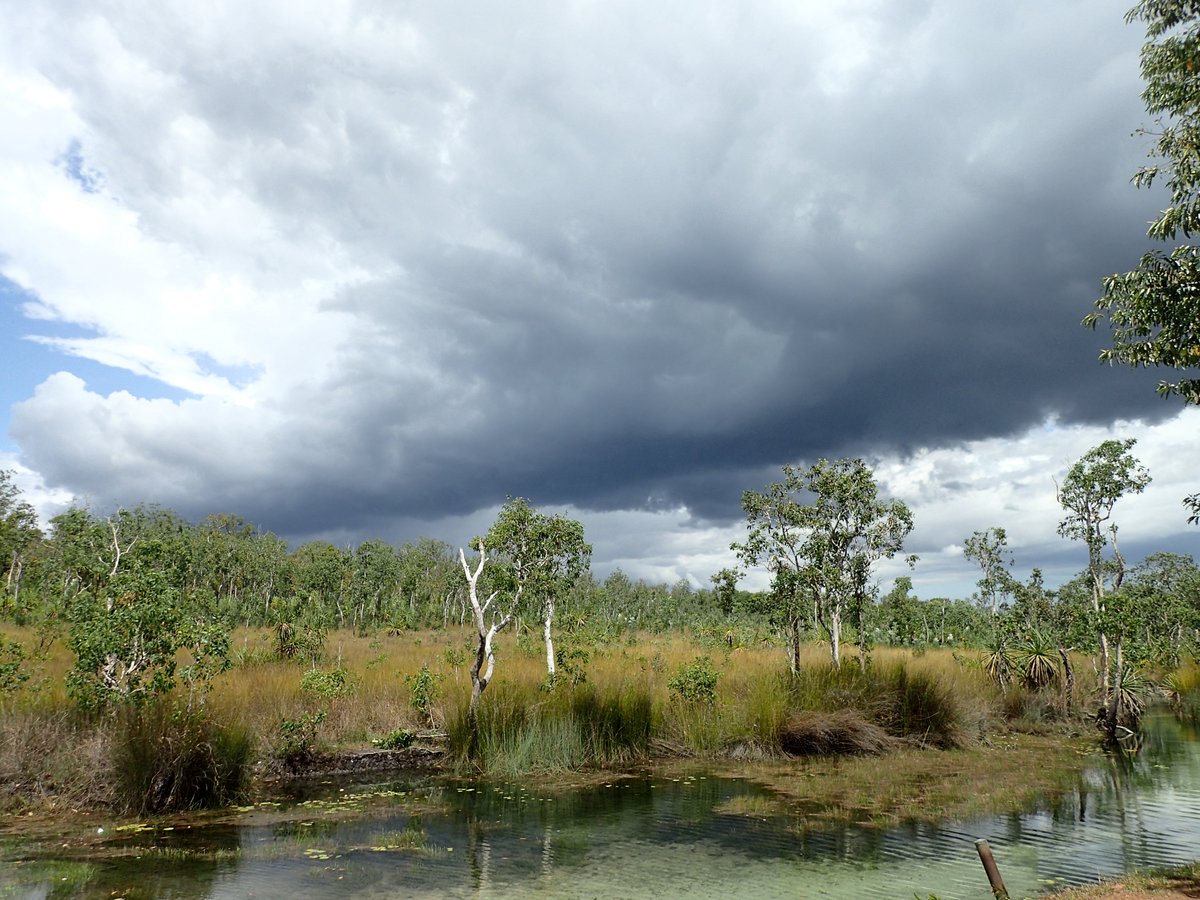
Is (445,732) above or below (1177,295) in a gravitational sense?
below

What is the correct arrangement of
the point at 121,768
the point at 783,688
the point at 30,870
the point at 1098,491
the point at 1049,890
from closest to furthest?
the point at 1049,890 < the point at 30,870 < the point at 121,768 < the point at 783,688 < the point at 1098,491

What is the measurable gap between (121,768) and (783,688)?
39.4ft

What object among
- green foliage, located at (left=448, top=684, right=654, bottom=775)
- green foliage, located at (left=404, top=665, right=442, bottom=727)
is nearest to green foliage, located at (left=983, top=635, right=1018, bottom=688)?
green foliage, located at (left=448, top=684, right=654, bottom=775)

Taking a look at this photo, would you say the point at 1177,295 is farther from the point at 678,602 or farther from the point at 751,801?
the point at 678,602

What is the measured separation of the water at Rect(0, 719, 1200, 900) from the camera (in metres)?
7.20

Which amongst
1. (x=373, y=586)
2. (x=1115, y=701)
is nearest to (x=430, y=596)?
(x=373, y=586)

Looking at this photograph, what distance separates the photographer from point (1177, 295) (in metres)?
7.84

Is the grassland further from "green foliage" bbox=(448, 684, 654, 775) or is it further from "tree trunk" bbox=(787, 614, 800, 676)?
"tree trunk" bbox=(787, 614, 800, 676)

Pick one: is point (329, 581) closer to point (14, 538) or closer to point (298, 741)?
point (14, 538)

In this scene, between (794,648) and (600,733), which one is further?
(794,648)

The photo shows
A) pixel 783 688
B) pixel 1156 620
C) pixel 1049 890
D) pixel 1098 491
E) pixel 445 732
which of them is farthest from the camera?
pixel 1156 620

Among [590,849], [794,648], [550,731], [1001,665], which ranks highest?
[794,648]

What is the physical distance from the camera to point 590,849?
28.5 ft

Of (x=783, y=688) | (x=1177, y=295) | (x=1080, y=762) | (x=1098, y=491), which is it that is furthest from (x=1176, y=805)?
(x=1098, y=491)
